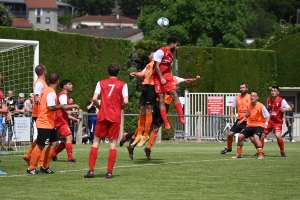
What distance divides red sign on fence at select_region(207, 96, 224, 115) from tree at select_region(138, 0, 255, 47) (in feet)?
100

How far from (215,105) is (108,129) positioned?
82.0ft

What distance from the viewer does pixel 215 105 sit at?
39562 mm

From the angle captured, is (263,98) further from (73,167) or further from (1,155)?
(73,167)

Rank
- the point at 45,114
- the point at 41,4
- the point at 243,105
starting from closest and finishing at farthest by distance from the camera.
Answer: the point at 45,114 → the point at 243,105 → the point at 41,4

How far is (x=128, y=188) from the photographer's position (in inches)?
529

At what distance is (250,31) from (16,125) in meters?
111

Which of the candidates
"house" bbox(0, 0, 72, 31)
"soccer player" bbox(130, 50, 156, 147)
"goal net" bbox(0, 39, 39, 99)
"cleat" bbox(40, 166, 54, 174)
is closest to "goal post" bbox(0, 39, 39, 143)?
"goal net" bbox(0, 39, 39, 99)

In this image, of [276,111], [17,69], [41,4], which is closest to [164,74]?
[276,111]

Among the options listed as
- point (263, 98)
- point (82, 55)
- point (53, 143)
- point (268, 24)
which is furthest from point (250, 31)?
point (53, 143)

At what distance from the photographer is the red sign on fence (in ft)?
129

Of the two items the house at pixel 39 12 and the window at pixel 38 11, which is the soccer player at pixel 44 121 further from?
the window at pixel 38 11

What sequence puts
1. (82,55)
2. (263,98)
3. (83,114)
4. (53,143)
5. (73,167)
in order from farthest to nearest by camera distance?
(263,98), (82,55), (83,114), (73,167), (53,143)

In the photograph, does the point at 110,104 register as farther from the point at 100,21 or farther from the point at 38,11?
the point at 100,21

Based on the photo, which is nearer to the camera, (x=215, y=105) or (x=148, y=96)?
(x=148, y=96)
